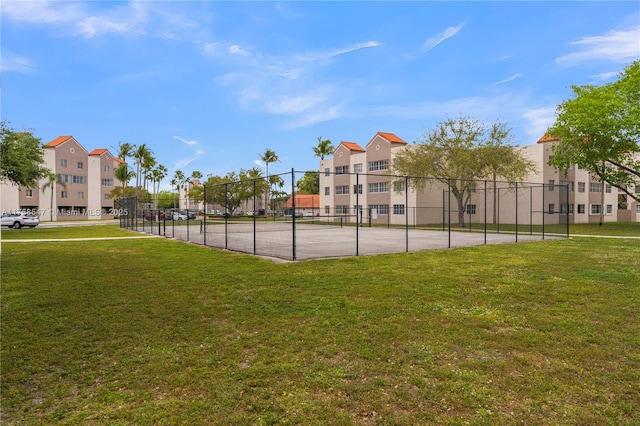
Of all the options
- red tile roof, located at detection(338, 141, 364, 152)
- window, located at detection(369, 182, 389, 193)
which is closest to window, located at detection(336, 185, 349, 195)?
window, located at detection(369, 182, 389, 193)

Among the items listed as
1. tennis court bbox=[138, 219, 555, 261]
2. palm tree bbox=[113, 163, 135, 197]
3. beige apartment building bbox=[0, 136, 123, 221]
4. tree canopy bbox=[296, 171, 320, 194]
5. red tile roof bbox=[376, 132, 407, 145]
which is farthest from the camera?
tree canopy bbox=[296, 171, 320, 194]

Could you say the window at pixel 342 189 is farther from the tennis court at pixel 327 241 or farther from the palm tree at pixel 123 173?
the palm tree at pixel 123 173

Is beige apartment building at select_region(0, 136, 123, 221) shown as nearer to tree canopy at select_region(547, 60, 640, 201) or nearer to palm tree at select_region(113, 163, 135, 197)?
palm tree at select_region(113, 163, 135, 197)

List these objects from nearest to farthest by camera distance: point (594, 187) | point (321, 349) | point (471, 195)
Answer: point (321, 349), point (471, 195), point (594, 187)

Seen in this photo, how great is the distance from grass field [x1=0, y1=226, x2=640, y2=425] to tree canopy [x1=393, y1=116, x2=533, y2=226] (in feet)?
85.6

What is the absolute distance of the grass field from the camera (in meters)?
3.46

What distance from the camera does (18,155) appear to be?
84.6 feet

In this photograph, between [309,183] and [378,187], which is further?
[309,183]

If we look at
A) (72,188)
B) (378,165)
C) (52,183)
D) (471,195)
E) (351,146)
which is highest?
→ (351,146)

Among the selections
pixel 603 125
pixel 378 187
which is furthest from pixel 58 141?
pixel 603 125

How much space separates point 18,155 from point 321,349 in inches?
1141

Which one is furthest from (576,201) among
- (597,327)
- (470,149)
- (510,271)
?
(597,327)

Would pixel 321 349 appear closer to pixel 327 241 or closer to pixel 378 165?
pixel 327 241

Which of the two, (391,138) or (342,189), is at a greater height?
(391,138)
